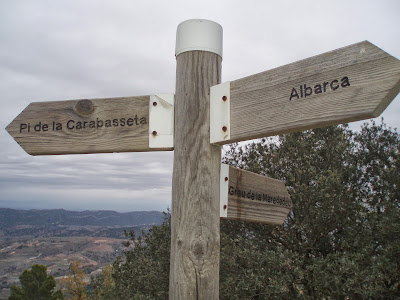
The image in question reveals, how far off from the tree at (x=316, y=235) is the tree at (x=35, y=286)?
31.1 m

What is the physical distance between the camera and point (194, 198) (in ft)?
6.20

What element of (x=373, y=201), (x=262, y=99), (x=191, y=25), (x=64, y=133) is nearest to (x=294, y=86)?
(x=262, y=99)

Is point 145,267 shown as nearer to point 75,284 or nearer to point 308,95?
point 308,95

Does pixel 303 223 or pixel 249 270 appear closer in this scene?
pixel 249 270

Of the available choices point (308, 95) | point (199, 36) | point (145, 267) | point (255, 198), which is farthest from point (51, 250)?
point (308, 95)

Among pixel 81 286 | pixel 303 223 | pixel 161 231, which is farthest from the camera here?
pixel 81 286

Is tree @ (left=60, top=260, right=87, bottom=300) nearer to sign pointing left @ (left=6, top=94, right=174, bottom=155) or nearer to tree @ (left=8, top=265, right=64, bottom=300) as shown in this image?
tree @ (left=8, top=265, right=64, bottom=300)

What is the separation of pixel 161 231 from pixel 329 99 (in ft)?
32.9

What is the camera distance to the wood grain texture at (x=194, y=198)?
1.86 meters

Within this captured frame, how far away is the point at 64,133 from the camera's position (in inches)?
85.4

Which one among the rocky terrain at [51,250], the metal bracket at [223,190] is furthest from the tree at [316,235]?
the rocky terrain at [51,250]

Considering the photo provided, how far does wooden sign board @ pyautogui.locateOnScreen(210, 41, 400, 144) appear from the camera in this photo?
4.69 feet

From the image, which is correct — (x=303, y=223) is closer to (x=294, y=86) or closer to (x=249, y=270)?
(x=249, y=270)

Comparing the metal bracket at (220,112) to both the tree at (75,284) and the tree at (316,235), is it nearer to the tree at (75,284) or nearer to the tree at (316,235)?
the tree at (316,235)
